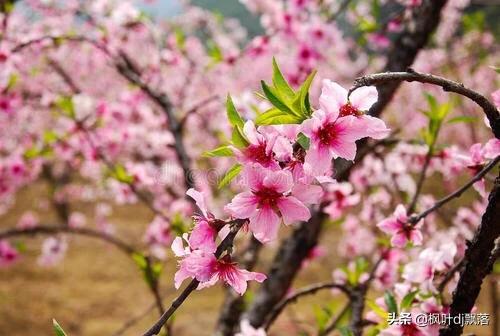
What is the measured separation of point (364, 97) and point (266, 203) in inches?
11.6

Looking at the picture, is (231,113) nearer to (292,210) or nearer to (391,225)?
(292,210)

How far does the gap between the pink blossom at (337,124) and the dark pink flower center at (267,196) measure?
89mm

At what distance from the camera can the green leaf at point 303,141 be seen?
3.13 ft

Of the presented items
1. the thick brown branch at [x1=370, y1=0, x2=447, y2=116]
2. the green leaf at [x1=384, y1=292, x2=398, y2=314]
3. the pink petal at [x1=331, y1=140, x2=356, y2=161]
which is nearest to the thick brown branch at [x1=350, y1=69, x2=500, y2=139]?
the pink petal at [x1=331, y1=140, x2=356, y2=161]

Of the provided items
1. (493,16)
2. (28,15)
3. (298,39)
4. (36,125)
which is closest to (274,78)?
(298,39)

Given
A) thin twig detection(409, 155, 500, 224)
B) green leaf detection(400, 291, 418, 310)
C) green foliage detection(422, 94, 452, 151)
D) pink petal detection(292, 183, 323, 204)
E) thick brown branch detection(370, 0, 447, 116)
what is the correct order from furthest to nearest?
thick brown branch detection(370, 0, 447, 116), green foliage detection(422, 94, 452, 151), green leaf detection(400, 291, 418, 310), thin twig detection(409, 155, 500, 224), pink petal detection(292, 183, 323, 204)

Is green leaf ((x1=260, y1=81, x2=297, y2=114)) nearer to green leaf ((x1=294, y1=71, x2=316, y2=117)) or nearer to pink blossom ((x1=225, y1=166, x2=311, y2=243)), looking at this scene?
green leaf ((x1=294, y1=71, x2=316, y2=117))

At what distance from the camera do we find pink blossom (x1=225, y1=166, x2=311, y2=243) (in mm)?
952

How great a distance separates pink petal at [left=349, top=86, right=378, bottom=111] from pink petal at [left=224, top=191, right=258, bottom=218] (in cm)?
28

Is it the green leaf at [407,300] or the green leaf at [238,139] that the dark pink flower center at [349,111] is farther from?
the green leaf at [407,300]

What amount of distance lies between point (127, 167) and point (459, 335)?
3.01 meters

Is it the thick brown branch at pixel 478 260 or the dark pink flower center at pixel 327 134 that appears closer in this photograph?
the dark pink flower center at pixel 327 134

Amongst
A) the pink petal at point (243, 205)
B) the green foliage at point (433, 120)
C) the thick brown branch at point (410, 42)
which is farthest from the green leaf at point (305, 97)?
the thick brown branch at point (410, 42)

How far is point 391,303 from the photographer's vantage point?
1522mm
